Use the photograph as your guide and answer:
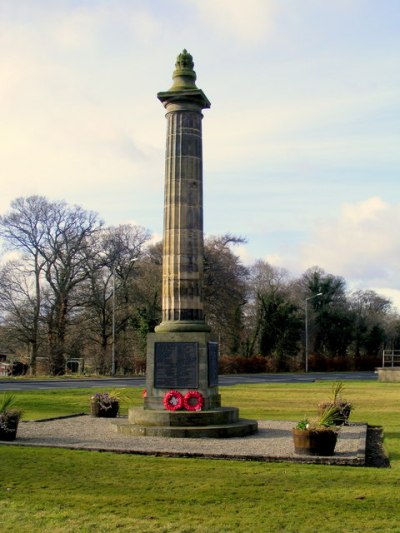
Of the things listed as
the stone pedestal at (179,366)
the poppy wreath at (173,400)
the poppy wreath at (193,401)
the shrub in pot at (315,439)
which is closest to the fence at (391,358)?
the stone pedestal at (179,366)

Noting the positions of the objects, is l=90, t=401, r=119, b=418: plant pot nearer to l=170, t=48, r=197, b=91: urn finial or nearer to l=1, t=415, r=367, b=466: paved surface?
l=1, t=415, r=367, b=466: paved surface

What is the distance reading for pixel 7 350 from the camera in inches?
2280

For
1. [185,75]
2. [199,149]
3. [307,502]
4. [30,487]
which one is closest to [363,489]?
Result: [307,502]

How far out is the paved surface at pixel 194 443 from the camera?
1376cm

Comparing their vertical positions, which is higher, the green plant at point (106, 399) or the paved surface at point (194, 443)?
the green plant at point (106, 399)

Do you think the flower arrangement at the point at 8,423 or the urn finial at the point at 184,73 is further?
the urn finial at the point at 184,73

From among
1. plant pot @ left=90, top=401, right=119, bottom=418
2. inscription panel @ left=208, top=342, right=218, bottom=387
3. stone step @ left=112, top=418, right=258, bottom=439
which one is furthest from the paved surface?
plant pot @ left=90, top=401, right=119, bottom=418

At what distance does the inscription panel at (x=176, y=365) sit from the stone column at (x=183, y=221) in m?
→ 0.53

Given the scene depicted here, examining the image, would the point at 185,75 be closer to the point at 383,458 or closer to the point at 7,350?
the point at 383,458

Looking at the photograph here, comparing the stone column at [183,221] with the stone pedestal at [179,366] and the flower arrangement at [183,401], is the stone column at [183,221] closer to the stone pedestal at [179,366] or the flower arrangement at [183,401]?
the stone pedestal at [179,366]

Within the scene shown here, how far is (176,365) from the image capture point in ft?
59.8

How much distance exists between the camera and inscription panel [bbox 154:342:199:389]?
Answer: 18.1m

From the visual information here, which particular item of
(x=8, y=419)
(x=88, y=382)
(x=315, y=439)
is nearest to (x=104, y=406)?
(x=8, y=419)

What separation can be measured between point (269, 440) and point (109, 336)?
46599mm
